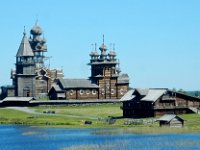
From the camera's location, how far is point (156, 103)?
9862cm

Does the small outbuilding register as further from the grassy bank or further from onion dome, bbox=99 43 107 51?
onion dome, bbox=99 43 107 51

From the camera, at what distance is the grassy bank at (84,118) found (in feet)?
264

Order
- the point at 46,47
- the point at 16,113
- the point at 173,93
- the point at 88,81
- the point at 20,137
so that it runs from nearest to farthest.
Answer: the point at 20,137 → the point at 173,93 → the point at 16,113 → the point at 88,81 → the point at 46,47

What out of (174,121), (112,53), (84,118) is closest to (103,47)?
(112,53)

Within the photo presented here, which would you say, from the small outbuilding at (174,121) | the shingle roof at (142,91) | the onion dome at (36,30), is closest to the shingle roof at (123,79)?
the onion dome at (36,30)

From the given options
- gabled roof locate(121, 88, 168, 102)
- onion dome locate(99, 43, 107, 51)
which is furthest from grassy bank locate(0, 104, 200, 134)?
onion dome locate(99, 43, 107, 51)

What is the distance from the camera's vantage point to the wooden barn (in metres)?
98.9

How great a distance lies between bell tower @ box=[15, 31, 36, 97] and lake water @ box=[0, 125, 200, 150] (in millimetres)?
52824

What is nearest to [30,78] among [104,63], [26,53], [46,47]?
[26,53]

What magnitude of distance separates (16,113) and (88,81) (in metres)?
28.0

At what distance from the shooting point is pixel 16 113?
114 metres

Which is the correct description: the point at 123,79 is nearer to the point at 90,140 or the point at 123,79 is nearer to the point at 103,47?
the point at 103,47

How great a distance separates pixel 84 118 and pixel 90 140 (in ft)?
108

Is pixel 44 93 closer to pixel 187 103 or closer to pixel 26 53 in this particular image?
pixel 26 53
